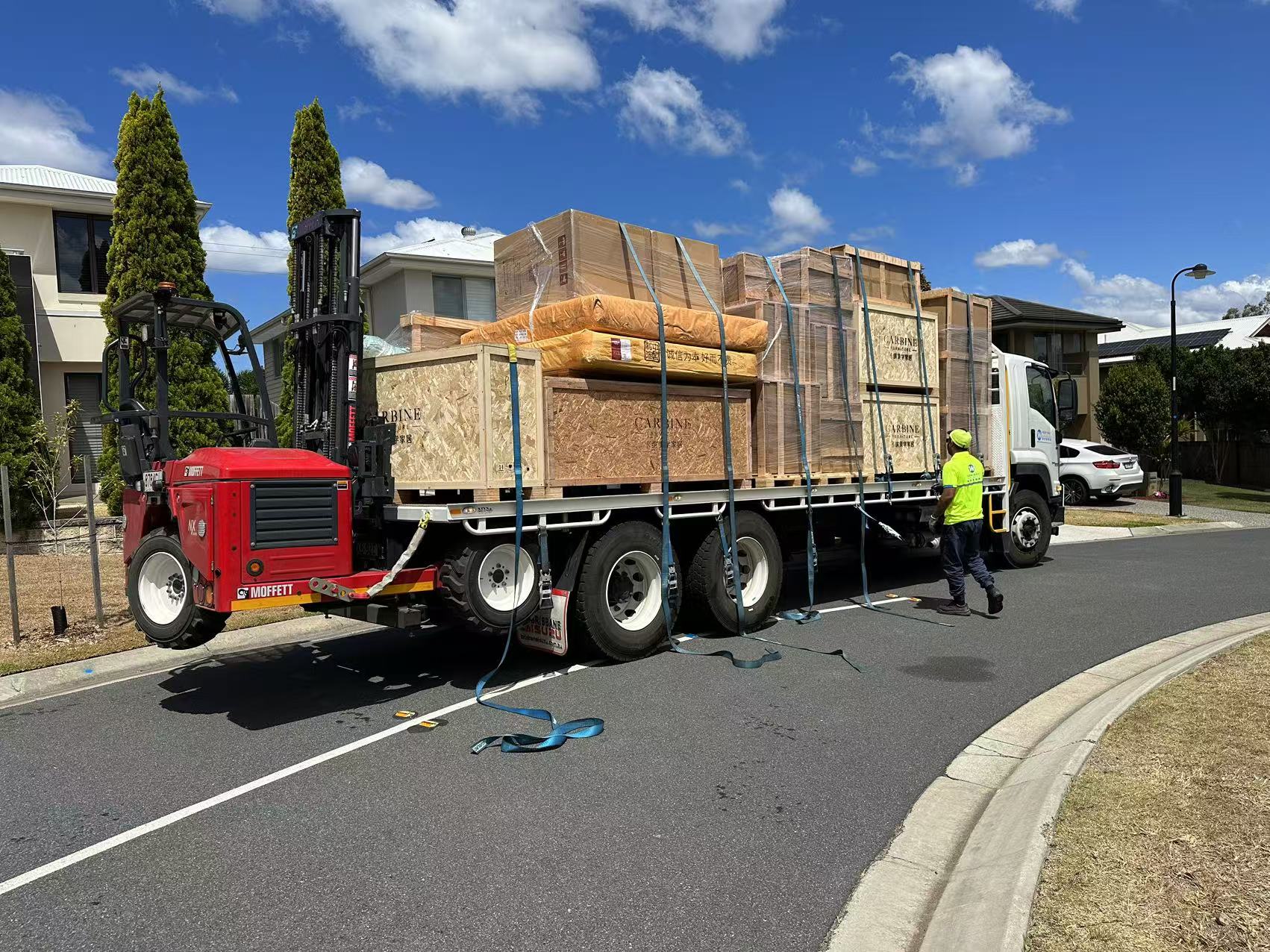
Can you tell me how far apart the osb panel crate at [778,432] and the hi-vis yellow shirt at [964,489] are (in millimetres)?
1673

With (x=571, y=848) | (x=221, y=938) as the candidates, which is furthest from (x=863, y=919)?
(x=221, y=938)

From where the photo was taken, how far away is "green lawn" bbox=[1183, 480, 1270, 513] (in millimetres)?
25078

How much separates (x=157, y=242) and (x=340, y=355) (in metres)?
9.22

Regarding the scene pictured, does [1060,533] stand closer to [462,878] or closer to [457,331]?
[457,331]

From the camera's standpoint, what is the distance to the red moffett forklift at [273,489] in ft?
18.7

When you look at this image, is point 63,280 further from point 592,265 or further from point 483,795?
point 483,795

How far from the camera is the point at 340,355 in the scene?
662cm

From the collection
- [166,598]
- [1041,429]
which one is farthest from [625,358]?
[1041,429]

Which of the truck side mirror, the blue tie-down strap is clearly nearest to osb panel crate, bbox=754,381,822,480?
the blue tie-down strap

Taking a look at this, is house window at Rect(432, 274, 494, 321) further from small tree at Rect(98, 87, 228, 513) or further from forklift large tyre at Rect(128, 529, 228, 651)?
forklift large tyre at Rect(128, 529, 228, 651)

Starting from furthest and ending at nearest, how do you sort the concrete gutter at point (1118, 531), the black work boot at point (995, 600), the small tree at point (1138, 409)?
the small tree at point (1138, 409), the concrete gutter at point (1118, 531), the black work boot at point (995, 600)

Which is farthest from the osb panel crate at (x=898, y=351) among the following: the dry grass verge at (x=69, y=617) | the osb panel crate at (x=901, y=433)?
the dry grass verge at (x=69, y=617)

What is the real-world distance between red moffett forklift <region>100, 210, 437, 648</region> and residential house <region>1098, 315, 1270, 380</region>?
151ft

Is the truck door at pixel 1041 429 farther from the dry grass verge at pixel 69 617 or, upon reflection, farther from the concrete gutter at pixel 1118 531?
the dry grass verge at pixel 69 617
